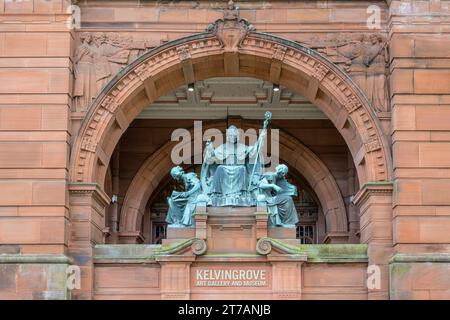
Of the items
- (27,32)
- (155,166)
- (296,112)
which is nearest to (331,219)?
(296,112)

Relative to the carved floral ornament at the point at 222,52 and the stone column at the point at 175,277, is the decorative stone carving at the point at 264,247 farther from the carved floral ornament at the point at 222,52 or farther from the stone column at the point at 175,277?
the carved floral ornament at the point at 222,52

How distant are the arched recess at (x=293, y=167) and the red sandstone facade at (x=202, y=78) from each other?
12.9 feet

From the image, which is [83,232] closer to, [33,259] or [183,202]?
[33,259]

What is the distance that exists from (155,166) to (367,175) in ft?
22.6

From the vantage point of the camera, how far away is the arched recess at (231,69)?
20.6 meters

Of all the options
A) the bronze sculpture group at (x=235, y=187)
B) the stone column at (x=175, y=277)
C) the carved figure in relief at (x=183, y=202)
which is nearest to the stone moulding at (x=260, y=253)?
the stone column at (x=175, y=277)

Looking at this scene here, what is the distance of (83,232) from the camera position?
20.3 metres

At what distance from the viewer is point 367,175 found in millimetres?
20641

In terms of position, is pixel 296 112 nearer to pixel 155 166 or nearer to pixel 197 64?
pixel 155 166

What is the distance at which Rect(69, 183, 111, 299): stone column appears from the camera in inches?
793

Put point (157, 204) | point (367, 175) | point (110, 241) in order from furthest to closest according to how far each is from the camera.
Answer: point (157, 204) < point (110, 241) < point (367, 175)

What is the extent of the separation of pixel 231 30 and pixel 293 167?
622cm

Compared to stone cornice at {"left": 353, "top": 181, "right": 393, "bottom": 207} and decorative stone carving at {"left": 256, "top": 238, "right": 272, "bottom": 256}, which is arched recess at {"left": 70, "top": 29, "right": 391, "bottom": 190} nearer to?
stone cornice at {"left": 353, "top": 181, "right": 393, "bottom": 207}

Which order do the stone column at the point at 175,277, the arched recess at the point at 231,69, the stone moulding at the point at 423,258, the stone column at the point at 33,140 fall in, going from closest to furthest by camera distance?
the stone moulding at the point at 423,258 < the stone column at the point at 33,140 < the stone column at the point at 175,277 < the arched recess at the point at 231,69
